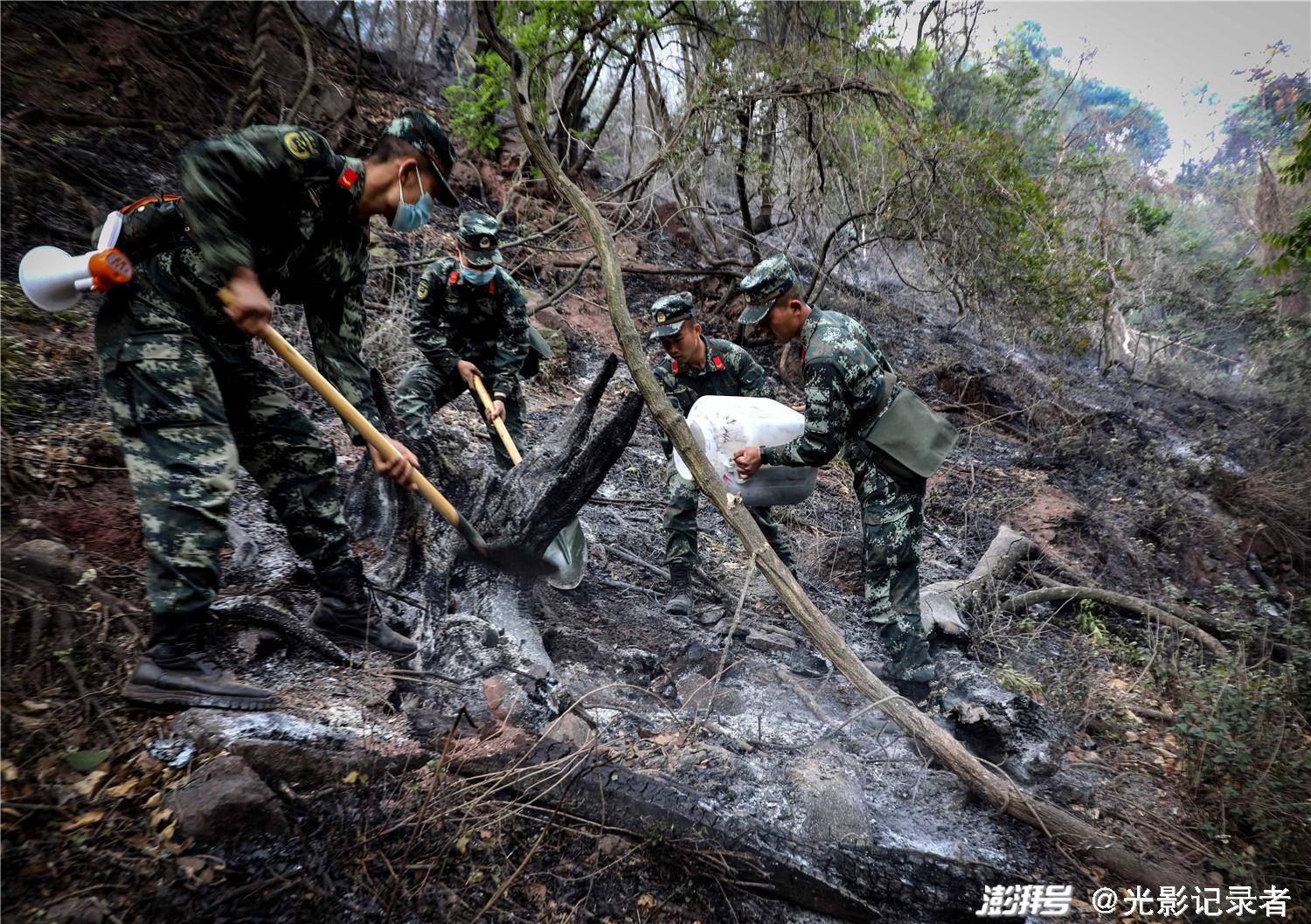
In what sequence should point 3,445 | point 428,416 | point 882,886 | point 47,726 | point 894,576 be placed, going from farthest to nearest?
1. point 428,416
2. point 894,576
3. point 3,445
4. point 882,886
5. point 47,726

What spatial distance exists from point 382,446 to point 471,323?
2.16m

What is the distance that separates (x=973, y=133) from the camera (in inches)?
250

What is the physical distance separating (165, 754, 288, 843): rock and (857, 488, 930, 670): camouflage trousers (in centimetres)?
272

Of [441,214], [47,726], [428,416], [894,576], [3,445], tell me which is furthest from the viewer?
[441,214]

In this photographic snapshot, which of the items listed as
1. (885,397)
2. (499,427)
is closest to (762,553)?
(885,397)

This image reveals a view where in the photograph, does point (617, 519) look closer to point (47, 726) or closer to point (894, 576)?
point (894, 576)

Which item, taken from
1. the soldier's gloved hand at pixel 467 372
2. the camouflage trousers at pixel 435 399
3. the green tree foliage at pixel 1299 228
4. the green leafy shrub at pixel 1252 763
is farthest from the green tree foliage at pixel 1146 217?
the soldier's gloved hand at pixel 467 372

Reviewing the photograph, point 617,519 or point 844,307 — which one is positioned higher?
point 844,307

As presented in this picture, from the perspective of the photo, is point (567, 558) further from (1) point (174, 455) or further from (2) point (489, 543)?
(1) point (174, 455)

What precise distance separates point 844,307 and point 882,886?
9.41 metres

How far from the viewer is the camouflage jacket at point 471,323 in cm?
427

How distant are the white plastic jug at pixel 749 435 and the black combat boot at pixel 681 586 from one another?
2.25ft

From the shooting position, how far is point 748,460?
322 centimetres

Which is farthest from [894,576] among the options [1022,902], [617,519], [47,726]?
[47,726]
